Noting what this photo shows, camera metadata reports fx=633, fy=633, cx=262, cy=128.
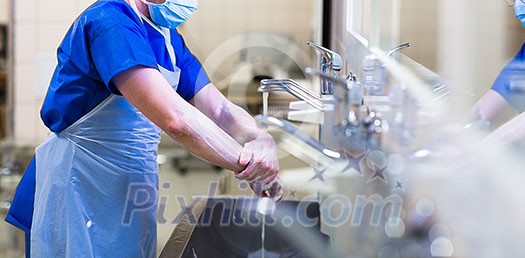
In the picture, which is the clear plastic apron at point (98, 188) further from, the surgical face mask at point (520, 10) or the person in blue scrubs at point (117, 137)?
the surgical face mask at point (520, 10)

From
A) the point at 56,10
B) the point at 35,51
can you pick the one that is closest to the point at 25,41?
the point at 35,51

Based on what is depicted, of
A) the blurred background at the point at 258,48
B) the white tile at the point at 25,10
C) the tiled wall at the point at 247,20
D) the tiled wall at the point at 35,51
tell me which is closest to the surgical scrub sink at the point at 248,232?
the blurred background at the point at 258,48

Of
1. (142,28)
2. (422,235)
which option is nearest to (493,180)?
(422,235)

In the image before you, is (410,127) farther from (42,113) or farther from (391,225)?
(42,113)

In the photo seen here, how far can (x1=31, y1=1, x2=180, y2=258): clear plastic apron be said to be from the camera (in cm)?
109

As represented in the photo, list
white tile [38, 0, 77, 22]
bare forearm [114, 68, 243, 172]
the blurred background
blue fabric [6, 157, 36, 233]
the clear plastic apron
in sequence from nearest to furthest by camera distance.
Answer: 1. the blurred background
2. bare forearm [114, 68, 243, 172]
3. the clear plastic apron
4. blue fabric [6, 157, 36, 233]
5. white tile [38, 0, 77, 22]

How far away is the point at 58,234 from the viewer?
1.12 metres

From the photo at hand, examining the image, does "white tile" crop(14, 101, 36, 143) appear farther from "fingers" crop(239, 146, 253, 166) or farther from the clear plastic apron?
"fingers" crop(239, 146, 253, 166)

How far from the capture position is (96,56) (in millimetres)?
1013

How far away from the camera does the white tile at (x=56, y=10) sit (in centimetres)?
208

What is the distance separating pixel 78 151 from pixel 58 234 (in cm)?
15

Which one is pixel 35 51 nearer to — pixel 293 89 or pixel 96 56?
pixel 96 56

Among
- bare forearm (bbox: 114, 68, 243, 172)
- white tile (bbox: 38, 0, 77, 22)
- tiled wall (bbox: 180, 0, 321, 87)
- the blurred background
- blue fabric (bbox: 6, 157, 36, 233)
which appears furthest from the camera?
tiled wall (bbox: 180, 0, 321, 87)

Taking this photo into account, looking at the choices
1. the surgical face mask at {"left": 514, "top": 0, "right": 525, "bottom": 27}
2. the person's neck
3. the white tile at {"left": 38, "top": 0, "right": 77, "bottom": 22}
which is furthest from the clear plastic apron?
the white tile at {"left": 38, "top": 0, "right": 77, "bottom": 22}
